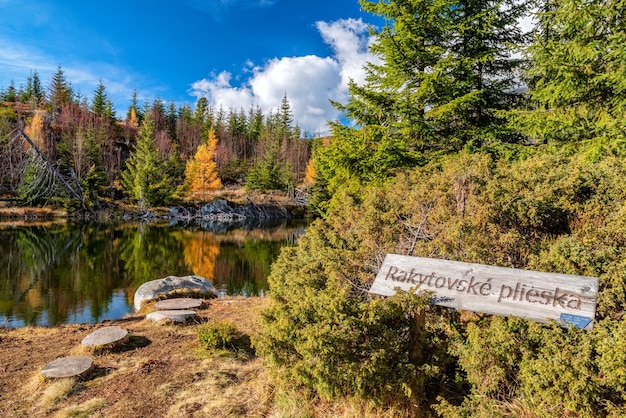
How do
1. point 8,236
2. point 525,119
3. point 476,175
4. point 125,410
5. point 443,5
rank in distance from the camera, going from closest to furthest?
point 125,410 → point 476,175 → point 525,119 → point 443,5 → point 8,236

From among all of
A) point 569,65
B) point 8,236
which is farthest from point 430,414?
point 8,236

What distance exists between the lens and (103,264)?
15.7 metres

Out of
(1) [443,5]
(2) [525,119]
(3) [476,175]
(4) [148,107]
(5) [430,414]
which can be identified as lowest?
(5) [430,414]

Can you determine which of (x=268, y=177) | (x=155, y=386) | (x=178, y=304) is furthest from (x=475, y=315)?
(x=268, y=177)

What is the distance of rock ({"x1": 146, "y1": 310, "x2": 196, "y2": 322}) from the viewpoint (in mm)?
7520

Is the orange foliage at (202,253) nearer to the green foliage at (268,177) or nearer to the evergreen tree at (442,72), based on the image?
the evergreen tree at (442,72)

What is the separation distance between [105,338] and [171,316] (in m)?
1.52

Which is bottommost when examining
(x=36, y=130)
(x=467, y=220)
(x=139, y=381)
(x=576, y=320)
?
(x=139, y=381)

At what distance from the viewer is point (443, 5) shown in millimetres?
8609

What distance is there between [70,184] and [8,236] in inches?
671

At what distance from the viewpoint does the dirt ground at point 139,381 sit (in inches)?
164

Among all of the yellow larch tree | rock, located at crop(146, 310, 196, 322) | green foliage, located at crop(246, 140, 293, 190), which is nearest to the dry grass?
rock, located at crop(146, 310, 196, 322)

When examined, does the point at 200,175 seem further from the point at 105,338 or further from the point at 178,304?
the point at 105,338

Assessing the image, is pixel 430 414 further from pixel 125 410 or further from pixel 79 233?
pixel 79 233
